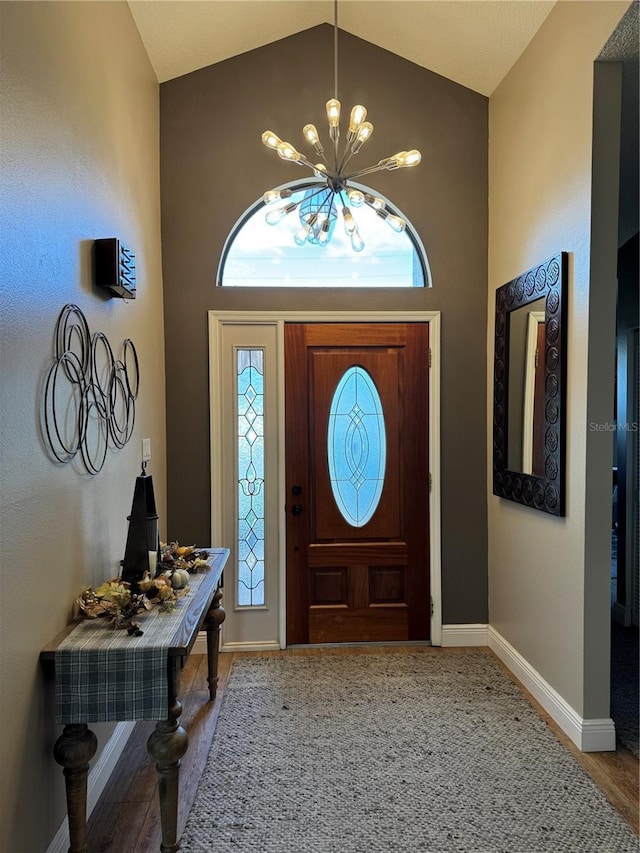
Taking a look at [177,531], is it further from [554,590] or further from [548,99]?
[548,99]

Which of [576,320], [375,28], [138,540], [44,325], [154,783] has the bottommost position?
[154,783]

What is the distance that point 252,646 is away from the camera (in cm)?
329

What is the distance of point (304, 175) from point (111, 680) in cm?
294

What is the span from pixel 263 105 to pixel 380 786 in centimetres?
367

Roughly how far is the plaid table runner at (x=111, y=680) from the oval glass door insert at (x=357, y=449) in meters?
1.85

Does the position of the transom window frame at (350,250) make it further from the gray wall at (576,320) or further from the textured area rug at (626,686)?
the textured area rug at (626,686)

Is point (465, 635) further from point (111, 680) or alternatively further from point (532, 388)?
point (111, 680)

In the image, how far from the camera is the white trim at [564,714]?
7.48 ft

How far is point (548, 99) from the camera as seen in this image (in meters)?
2.58

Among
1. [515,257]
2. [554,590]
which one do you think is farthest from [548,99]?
[554,590]

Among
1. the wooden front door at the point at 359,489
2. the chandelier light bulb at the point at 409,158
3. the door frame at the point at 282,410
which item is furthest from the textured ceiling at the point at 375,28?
the wooden front door at the point at 359,489

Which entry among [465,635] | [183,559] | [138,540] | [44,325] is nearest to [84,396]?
[44,325]

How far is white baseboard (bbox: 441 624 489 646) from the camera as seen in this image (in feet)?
10.9

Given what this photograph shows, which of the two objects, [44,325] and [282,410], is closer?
[44,325]
